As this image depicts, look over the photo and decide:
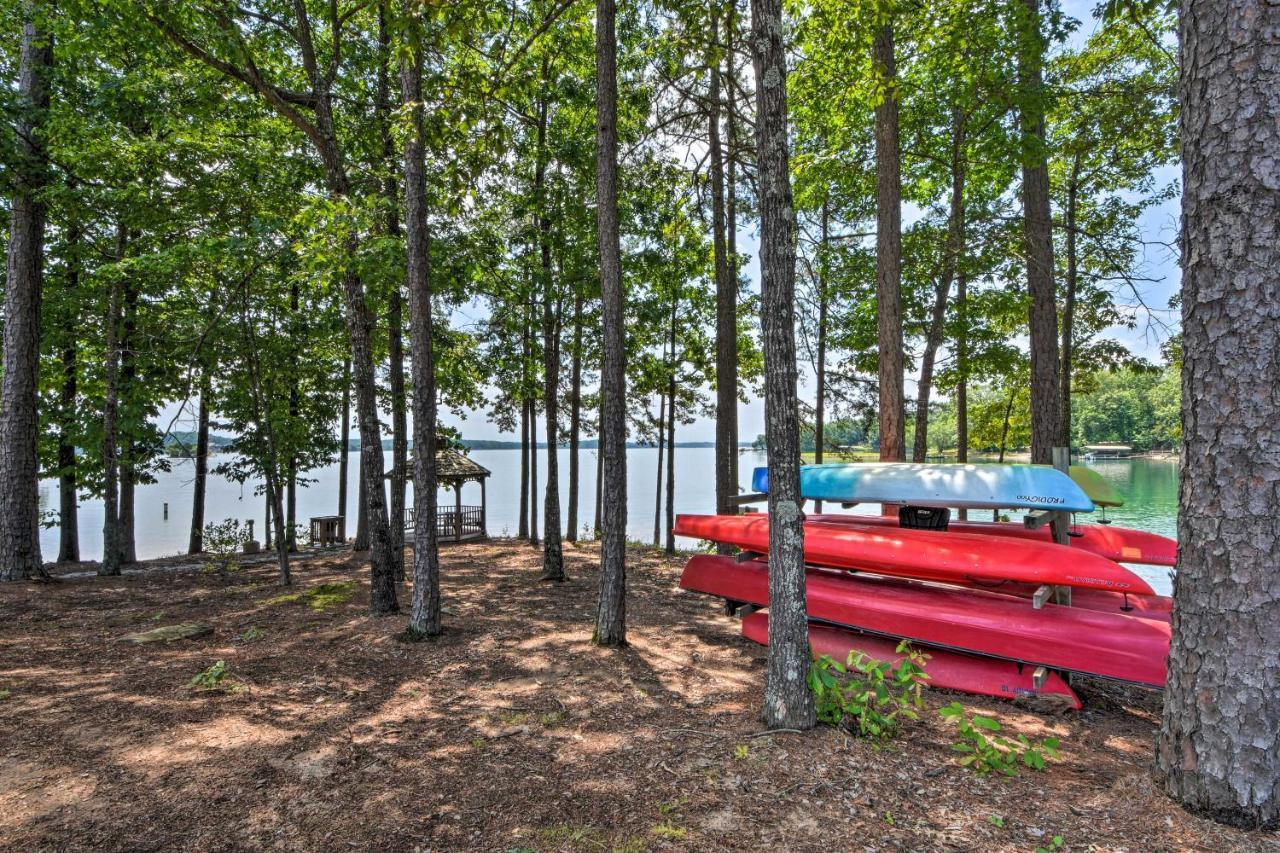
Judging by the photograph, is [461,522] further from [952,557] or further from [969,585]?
[952,557]

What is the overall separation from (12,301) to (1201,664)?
12960 millimetres

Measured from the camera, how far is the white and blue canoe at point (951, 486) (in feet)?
15.9

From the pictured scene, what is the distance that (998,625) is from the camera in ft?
14.8

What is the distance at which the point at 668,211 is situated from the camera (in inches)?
307

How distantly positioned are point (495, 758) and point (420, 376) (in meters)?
3.61

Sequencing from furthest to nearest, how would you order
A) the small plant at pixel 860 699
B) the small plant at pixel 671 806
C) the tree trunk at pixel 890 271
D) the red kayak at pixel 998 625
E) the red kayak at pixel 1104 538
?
the tree trunk at pixel 890 271
the red kayak at pixel 1104 538
the red kayak at pixel 998 625
the small plant at pixel 860 699
the small plant at pixel 671 806

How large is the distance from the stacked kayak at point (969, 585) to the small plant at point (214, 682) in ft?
14.3

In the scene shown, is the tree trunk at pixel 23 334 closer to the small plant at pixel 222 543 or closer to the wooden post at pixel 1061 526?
the small plant at pixel 222 543

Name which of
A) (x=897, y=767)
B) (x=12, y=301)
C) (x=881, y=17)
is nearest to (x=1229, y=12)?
(x=881, y=17)

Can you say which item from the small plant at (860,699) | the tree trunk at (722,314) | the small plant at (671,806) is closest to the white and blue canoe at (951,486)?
the small plant at (860,699)

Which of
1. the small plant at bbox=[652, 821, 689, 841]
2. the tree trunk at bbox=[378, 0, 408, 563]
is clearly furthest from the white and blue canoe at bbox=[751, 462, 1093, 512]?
the tree trunk at bbox=[378, 0, 408, 563]

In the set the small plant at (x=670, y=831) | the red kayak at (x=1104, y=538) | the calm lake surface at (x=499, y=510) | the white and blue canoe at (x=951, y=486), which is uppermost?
the white and blue canoe at (x=951, y=486)

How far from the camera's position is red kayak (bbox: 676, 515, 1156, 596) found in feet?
14.4

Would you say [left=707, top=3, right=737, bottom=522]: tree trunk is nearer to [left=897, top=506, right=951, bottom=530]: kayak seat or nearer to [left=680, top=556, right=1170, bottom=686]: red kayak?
[left=897, top=506, right=951, bottom=530]: kayak seat
